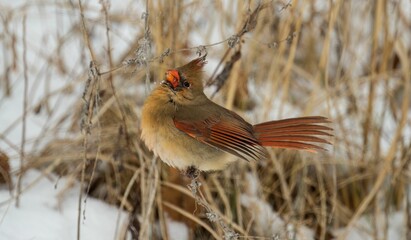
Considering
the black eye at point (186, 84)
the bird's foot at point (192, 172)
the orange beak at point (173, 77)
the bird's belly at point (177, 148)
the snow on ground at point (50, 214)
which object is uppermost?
the orange beak at point (173, 77)

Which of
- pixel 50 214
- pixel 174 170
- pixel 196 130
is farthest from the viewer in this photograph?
pixel 174 170

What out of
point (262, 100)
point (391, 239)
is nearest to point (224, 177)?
point (262, 100)

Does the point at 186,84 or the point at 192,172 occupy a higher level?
the point at 186,84

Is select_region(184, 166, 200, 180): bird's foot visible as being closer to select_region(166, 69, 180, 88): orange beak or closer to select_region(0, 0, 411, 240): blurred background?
select_region(166, 69, 180, 88): orange beak

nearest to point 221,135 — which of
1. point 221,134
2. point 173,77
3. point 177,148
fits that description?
point 221,134

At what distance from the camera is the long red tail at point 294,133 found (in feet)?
8.14

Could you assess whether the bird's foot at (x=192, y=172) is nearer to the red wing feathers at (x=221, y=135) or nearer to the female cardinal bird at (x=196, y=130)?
the female cardinal bird at (x=196, y=130)

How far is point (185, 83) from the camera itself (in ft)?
8.36

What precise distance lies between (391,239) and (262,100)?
1.03 m

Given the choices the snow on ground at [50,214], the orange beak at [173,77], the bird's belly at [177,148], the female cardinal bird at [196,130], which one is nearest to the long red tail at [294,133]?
the female cardinal bird at [196,130]

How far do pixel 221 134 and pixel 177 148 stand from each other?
0.54 feet

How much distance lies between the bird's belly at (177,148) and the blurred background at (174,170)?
10.7 inches

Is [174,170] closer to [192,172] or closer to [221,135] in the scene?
[192,172]

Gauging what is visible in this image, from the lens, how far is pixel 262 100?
4016 mm
